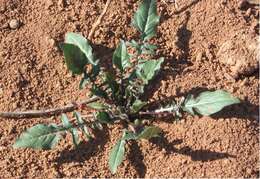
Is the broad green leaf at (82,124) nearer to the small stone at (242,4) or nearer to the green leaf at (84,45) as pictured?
the green leaf at (84,45)

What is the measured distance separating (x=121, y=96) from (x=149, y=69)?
26cm

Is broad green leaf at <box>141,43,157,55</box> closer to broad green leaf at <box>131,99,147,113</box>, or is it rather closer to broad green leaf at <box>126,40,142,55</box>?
broad green leaf at <box>126,40,142,55</box>

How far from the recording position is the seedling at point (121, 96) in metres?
2.74

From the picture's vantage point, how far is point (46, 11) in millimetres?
3158

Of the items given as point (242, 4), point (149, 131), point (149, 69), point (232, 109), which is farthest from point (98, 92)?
point (242, 4)

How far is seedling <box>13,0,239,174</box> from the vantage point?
2.74 m

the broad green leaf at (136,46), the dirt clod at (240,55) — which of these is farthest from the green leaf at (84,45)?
the dirt clod at (240,55)

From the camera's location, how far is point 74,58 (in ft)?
8.91

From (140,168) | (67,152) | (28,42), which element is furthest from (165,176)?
(28,42)

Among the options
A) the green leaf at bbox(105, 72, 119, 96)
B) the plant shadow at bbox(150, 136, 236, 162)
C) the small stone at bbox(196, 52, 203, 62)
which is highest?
the green leaf at bbox(105, 72, 119, 96)

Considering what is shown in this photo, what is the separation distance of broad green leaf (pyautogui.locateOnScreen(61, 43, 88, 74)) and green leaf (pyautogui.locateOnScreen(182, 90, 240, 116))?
22.6 inches

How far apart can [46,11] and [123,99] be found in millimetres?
688

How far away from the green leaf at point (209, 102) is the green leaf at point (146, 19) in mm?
405

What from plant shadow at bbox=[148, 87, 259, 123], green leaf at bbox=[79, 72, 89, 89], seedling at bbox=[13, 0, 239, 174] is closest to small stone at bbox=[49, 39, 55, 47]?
seedling at bbox=[13, 0, 239, 174]
